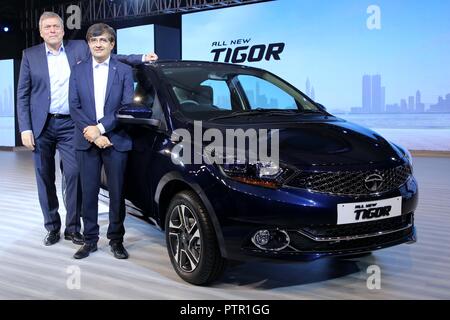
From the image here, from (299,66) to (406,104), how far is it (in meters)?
2.15

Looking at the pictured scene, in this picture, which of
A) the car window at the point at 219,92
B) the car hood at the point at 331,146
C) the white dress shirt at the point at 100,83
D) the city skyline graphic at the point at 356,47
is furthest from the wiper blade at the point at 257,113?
the city skyline graphic at the point at 356,47

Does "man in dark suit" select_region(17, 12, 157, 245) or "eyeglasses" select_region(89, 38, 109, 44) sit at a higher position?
"eyeglasses" select_region(89, 38, 109, 44)

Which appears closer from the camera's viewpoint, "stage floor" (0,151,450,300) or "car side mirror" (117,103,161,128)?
"stage floor" (0,151,450,300)

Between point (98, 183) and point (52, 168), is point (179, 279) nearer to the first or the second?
point (98, 183)

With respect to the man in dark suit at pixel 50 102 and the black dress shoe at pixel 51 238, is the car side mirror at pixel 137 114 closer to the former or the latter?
the man in dark suit at pixel 50 102

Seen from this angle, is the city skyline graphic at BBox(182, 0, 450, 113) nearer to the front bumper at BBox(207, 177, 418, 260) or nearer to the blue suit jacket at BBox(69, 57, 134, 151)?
the blue suit jacket at BBox(69, 57, 134, 151)

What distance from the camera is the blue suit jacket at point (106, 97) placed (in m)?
3.19

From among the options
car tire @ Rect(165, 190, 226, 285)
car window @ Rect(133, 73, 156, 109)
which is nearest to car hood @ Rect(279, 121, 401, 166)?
car tire @ Rect(165, 190, 226, 285)

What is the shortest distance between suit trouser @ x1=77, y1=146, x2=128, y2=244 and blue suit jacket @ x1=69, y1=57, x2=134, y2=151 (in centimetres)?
6

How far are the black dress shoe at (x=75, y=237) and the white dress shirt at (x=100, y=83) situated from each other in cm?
97

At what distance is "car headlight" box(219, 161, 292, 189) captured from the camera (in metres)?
2.40

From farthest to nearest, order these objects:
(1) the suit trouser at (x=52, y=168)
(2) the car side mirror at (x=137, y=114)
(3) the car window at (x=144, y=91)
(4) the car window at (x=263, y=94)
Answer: (1) the suit trouser at (x=52, y=168)
(4) the car window at (x=263, y=94)
(3) the car window at (x=144, y=91)
(2) the car side mirror at (x=137, y=114)

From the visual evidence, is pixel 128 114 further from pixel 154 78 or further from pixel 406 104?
pixel 406 104
